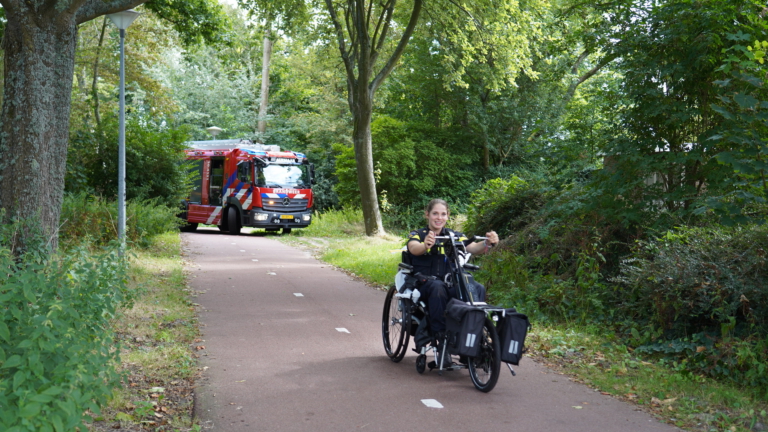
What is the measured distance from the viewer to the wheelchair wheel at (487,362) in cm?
567

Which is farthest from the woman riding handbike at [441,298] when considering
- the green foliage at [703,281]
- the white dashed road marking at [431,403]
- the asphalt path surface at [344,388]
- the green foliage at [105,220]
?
the green foliage at [105,220]

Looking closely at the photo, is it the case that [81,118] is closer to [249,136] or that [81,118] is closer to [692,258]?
[249,136]

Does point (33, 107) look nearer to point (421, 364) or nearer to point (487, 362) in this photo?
point (421, 364)

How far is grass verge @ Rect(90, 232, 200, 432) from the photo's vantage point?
495cm

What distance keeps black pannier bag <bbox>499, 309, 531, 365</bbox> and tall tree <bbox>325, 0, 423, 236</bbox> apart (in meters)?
15.7

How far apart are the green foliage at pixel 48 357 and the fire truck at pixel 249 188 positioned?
21189mm

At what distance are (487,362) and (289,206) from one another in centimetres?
2113

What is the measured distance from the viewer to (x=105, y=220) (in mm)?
14883

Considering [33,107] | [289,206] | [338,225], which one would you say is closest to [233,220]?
[289,206]

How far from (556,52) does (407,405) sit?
7.90m

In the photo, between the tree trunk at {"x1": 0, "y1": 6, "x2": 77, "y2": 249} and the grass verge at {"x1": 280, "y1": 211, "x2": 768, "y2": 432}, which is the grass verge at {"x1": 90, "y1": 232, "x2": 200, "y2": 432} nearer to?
the tree trunk at {"x1": 0, "y1": 6, "x2": 77, "y2": 249}

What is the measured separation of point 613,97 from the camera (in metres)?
9.52

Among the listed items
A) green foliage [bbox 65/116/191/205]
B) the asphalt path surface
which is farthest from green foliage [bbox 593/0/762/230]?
green foliage [bbox 65/116/191/205]

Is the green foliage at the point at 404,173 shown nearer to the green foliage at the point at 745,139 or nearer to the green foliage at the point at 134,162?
the green foliage at the point at 134,162
